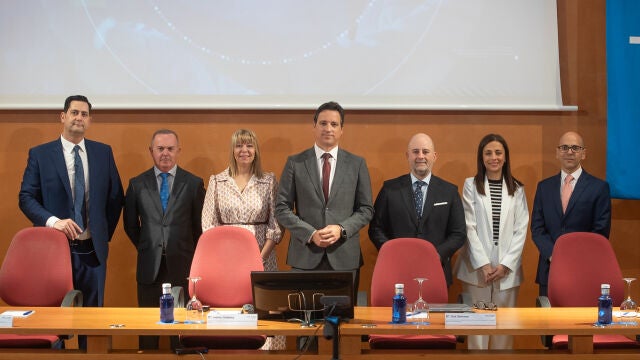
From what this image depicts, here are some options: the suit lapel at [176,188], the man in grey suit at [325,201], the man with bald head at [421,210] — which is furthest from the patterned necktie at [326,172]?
the suit lapel at [176,188]

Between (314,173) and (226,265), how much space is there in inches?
36.0

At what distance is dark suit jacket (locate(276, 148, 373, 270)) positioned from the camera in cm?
493

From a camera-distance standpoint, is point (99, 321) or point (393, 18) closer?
point (99, 321)

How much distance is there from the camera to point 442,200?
5211mm

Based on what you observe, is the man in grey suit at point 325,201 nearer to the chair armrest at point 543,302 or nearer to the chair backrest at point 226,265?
the chair backrest at point 226,265

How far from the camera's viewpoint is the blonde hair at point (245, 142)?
518cm

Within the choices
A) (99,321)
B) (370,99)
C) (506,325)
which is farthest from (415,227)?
(99,321)

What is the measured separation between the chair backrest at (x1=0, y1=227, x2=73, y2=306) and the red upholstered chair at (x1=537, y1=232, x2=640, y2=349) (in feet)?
9.54

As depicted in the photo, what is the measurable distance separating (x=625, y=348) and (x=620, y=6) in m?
2.87

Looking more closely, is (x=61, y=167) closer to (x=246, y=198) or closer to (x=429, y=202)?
(x=246, y=198)

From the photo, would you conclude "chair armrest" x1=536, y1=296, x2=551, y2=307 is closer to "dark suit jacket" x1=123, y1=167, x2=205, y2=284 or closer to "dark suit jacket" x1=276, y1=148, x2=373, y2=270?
"dark suit jacket" x1=276, y1=148, x2=373, y2=270

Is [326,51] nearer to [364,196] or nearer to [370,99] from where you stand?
[370,99]

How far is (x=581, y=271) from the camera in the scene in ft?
15.3

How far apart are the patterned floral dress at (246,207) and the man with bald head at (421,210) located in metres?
0.71
